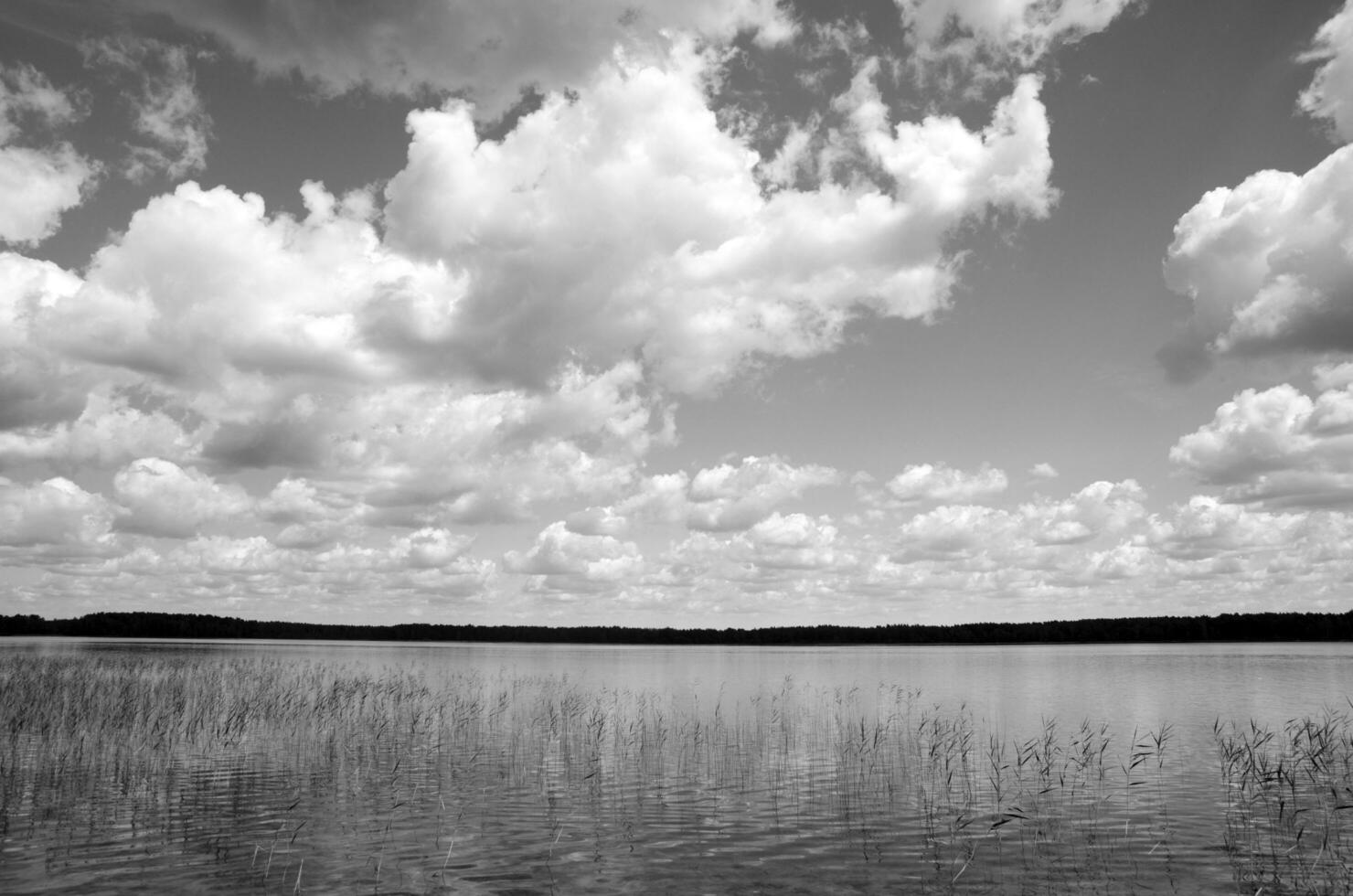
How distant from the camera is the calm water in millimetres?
14516

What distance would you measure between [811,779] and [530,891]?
39.1 ft

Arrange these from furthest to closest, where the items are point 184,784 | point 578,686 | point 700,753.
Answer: point 578,686 → point 700,753 → point 184,784

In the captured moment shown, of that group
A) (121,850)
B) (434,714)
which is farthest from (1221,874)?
(434,714)

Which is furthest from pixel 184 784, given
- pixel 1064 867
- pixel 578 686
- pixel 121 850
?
pixel 578 686

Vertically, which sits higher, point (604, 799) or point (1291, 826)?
point (1291, 826)

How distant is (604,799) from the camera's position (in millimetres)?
20812

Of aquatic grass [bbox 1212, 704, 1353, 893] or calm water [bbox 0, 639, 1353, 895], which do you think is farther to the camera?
calm water [bbox 0, 639, 1353, 895]

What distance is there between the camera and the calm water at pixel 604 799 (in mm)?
14516

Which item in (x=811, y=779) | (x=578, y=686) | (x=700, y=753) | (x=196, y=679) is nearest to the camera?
(x=811, y=779)

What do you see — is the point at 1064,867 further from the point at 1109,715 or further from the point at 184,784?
the point at 1109,715

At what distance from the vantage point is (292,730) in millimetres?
30094

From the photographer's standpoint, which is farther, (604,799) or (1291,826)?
(604,799)

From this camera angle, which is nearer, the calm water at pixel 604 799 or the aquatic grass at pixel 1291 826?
the aquatic grass at pixel 1291 826

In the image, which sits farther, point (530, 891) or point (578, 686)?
point (578, 686)
